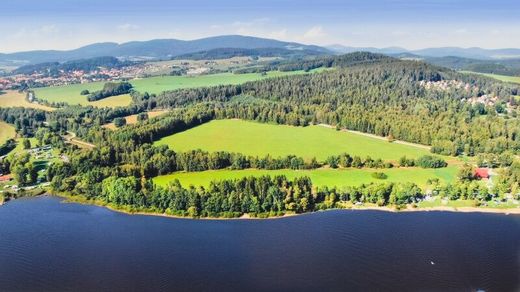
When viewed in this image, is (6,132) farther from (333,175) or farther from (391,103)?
(391,103)

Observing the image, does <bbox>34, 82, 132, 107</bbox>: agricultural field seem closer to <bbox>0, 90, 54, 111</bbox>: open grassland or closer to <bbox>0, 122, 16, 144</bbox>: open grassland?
<bbox>0, 90, 54, 111</bbox>: open grassland

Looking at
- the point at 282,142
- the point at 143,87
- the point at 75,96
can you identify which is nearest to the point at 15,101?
the point at 75,96

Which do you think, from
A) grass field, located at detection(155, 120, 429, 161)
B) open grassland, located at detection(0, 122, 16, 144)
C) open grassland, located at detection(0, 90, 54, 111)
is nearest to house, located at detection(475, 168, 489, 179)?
grass field, located at detection(155, 120, 429, 161)

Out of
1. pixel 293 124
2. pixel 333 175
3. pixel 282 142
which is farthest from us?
pixel 293 124

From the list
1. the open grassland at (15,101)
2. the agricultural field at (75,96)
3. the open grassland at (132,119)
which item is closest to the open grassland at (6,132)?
the open grassland at (15,101)

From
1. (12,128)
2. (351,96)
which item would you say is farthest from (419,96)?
(12,128)

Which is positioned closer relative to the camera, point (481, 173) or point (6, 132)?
point (481, 173)

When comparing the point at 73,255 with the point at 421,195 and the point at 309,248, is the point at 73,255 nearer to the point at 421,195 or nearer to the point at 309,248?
the point at 309,248
